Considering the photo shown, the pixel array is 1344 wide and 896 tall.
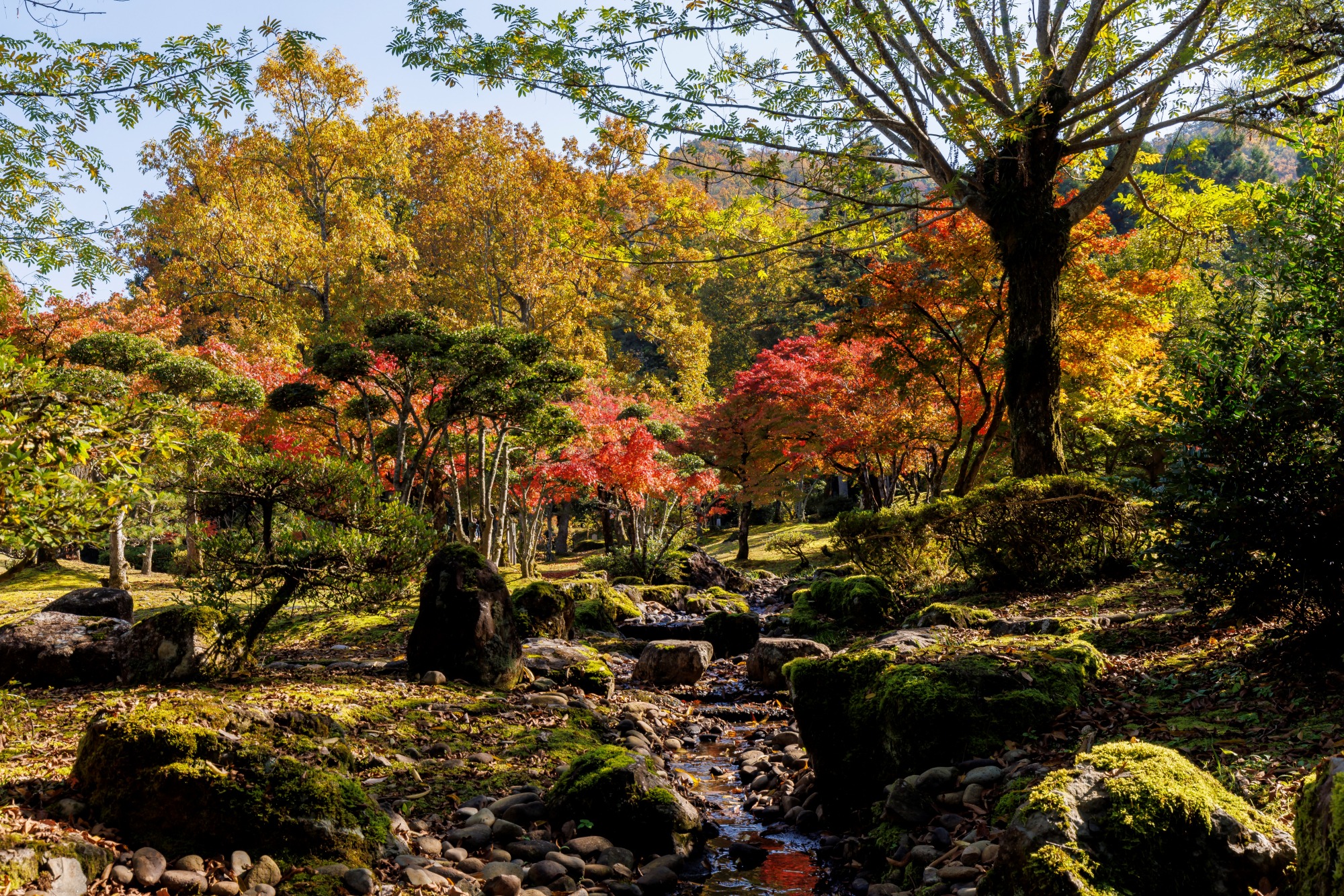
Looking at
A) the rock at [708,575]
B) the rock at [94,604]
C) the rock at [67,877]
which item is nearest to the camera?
the rock at [67,877]

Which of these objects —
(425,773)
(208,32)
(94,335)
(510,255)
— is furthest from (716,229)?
(510,255)

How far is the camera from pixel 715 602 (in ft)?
52.4

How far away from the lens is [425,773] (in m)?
5.27

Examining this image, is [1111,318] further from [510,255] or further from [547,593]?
[510,255]

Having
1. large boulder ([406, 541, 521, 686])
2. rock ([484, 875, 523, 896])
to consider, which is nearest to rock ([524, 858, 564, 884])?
rock ([484, 875, 523, 896])

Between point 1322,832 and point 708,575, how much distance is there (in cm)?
1675

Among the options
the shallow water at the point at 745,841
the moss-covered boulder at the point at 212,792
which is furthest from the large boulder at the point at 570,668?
the moss-covered boulder at the point at 212,792

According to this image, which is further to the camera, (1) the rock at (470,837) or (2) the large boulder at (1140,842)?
(1) the rock at (470,837)

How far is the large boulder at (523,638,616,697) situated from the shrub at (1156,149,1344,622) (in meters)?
5.19

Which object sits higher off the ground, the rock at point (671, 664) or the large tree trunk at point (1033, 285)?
the large tree trunk at point (1033, 285)

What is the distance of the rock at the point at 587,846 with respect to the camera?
4.37 metres

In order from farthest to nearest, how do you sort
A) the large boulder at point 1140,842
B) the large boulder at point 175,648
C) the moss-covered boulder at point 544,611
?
the moss-covered boulder at point 544,611 → the large boulder at point 175,648 → the large boulder at point 1140,842

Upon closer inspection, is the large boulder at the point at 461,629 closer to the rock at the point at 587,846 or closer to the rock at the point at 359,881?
the rock at the point at 587,846

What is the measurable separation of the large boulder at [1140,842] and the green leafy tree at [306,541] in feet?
17.9
